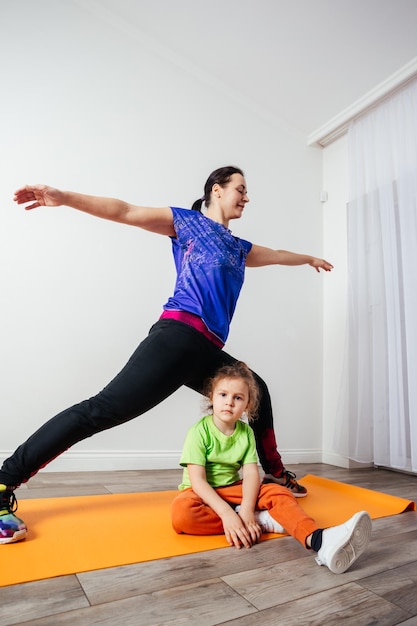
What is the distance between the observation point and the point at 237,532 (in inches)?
48.6

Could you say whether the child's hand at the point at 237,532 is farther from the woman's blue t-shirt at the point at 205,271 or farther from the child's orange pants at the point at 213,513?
the woman's blue t-shirt at the point at 205,271

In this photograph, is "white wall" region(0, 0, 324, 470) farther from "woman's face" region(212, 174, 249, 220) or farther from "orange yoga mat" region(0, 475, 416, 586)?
"woman's face" region(212, 174, 249, 220)

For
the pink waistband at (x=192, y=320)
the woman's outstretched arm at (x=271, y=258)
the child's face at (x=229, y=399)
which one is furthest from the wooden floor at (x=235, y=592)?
the woman's outstretched arm at (x=271, y=258)

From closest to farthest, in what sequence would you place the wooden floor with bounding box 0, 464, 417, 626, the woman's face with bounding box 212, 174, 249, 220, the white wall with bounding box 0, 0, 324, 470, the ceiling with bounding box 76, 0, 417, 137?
1. the wooden floor with bounding box 0, 464, 417, 626
2. the woman's face with bounding box 212, 174, 249, 220
3. the white wall with bounding box 0, 0, 324, 470
4. the ceiling with bounding box 76, 0, 417, 137

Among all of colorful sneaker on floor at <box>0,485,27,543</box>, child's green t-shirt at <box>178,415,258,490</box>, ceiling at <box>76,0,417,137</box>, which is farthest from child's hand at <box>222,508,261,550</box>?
ceiling at <box>76,0,417,137</box>

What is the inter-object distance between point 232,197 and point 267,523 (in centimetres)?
121

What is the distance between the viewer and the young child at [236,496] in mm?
1088

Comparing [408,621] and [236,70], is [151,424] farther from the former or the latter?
[236,70]

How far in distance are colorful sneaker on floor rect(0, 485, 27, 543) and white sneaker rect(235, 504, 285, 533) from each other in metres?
0.70

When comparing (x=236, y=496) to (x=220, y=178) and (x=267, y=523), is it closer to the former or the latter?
(x=267, y=523)

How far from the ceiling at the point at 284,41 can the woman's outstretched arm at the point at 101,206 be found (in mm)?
1700

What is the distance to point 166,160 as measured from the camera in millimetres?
2734

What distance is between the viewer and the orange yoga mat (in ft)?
3.44

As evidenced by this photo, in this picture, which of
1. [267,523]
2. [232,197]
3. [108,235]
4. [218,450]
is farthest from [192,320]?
[108,235]
